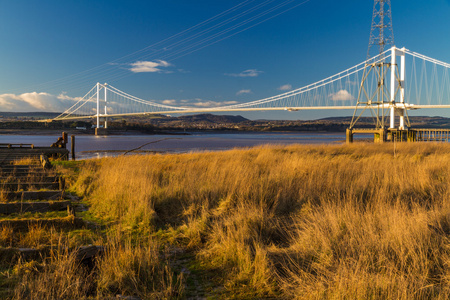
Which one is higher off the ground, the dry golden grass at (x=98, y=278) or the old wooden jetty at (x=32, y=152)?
the old wooden jetty at (x=32, y=152)

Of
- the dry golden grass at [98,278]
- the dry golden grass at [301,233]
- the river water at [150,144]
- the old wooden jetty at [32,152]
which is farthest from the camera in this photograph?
the river water at [150,144]

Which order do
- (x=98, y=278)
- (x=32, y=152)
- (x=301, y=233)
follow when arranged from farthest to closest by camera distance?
(x=32, y=152) < (x=301, y=233) < (x=98, y=278)

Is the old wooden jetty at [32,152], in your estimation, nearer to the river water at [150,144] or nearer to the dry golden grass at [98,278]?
the river water at [150,144]

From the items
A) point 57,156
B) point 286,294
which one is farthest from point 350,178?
point 57,156

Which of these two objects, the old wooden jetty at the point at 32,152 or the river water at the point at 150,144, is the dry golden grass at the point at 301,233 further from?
the old wooden jetty at the point at 32,152

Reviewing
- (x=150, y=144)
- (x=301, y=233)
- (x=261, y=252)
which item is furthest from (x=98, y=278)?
(x=150, y=144)

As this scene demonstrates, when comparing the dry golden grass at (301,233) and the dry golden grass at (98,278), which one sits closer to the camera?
the dry golden grass at (98,278)

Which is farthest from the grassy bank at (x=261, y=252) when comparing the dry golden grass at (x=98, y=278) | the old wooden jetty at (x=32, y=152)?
the old wooden jetty at (x=32, y=152)

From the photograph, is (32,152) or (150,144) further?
(150,144)

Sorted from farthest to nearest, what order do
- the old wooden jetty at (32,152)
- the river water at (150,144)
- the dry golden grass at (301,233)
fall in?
the river water at (150,144) < the old wooden jetty at (32,152) < the dry golden grass at (301,233)

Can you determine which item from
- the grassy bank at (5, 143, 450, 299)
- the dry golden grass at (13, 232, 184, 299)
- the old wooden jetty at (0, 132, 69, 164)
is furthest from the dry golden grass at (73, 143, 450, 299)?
the old wooden jetty at (0, 132, 69, 164)

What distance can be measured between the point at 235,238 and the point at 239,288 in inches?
32.7

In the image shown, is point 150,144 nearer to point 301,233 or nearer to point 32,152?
point 32,152

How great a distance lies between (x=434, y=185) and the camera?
639cm
